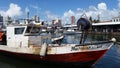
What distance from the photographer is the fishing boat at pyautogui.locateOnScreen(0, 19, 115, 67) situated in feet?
54.1

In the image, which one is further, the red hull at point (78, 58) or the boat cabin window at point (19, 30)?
the boat cabin window at point (19, 30)

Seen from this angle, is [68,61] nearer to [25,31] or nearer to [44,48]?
[44,48]

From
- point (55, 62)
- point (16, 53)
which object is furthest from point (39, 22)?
point (55, 62)

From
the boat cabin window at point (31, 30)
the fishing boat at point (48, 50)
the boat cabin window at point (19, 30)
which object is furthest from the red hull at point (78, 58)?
the boat cabin window at point (19, 30)

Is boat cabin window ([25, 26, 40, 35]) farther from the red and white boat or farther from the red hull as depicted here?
the red hull

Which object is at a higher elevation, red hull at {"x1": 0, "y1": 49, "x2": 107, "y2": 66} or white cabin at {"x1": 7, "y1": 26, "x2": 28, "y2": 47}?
white cabin at {"x1": 7, "y1": 26, "x2": 28, "y2": 47}

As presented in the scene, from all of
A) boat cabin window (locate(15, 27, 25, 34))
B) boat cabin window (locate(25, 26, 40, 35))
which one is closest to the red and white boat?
boat cabin window (locate(15, 27, 25, 34))

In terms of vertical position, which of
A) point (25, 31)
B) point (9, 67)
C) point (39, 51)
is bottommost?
point (9, 67)

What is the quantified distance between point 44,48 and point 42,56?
767 millimetres

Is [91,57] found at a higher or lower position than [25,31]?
lower

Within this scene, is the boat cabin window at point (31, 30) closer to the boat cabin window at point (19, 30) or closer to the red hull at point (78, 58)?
the boat cabin window at point (19, 30)

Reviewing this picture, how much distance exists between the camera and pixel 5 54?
21641 millimetres

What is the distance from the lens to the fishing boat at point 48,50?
1648cm

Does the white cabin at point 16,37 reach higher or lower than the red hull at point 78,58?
higher
